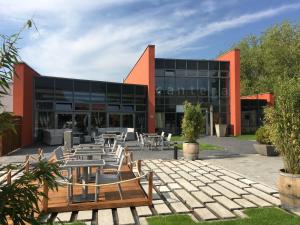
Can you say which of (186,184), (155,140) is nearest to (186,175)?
(186,184)

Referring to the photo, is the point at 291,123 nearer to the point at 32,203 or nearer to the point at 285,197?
the point at 285,197

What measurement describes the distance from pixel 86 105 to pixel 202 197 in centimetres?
2028

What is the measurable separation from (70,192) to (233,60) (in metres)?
27.3

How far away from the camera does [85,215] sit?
19.8 feet

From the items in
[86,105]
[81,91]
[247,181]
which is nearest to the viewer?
[247,181]

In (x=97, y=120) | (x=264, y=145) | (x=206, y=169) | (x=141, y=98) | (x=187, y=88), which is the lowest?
(x=206, y=169)

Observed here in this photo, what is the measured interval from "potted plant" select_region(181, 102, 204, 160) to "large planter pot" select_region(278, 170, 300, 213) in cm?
735

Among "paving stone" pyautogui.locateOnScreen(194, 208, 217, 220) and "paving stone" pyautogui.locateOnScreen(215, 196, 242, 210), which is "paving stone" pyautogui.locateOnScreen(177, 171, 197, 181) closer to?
"paving stone" pyautogui.locateOnScreen(215, 196, 242, 210)

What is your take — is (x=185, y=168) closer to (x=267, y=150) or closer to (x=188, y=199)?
(x=188, y=199)

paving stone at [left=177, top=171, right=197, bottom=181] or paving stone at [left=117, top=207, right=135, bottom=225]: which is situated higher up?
paving stone at [left=177, top=171, right=197, bottom=181]

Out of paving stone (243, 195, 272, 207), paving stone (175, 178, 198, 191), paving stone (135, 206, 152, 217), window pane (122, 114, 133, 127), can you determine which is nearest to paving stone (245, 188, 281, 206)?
paving stone (243, 195, 272, 207)

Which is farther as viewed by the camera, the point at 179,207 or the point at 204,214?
the point at 179,207

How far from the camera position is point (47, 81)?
2462 centimetres

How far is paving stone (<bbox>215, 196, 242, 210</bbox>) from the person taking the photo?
256 inches
